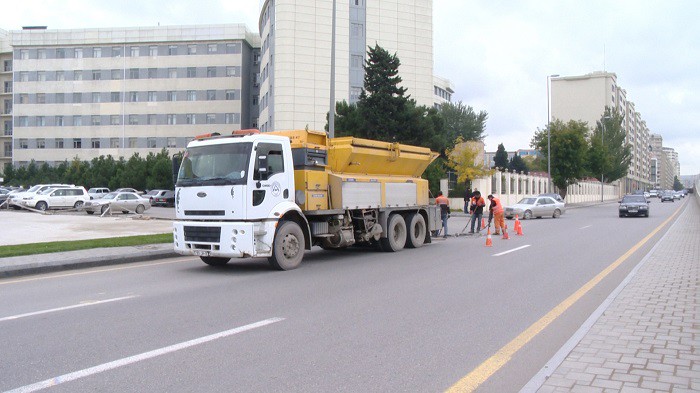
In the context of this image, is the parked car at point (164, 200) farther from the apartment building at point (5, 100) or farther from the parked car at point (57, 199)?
the apartment building at point (5, 100)

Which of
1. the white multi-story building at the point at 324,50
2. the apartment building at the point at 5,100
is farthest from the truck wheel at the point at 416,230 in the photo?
the apartment building at the point at 5,100

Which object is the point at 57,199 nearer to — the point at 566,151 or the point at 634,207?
the point at 634,207

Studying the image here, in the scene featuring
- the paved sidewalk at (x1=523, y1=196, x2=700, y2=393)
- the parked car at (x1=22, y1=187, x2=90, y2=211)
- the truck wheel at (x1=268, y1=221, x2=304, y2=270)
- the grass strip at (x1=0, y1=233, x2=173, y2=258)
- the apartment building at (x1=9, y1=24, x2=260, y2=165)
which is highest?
the apartment building at (x1=9, y1=24, x2=260, y2=165)

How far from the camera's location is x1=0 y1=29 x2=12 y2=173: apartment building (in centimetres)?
8662

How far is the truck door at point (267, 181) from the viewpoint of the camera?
11.1 meters

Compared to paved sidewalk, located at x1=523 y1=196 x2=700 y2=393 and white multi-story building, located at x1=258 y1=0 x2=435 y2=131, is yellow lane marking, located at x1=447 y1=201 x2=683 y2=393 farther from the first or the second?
white multi-story building, located at x1=258 y1=0 x2=435 y2=131

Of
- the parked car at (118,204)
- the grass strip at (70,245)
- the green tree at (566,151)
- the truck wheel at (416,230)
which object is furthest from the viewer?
the green tree at (566,151)

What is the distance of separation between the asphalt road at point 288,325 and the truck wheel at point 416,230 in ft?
14.7

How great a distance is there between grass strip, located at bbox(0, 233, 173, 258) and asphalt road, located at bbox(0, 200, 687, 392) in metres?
2.48

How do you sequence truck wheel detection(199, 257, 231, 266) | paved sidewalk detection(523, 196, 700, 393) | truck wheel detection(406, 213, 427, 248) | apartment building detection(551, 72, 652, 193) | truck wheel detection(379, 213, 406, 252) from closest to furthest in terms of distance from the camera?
1. paved sidewalk detection(523, 196, 700, 393)
2. truck wheel detection(199, 257, 231, 266)
3. truck wheel detection(379, 213, 406, 252)
4. truck wheel detection(406, 213, 427, 248)
5. apartment building detection(551, 72, 652, 193)

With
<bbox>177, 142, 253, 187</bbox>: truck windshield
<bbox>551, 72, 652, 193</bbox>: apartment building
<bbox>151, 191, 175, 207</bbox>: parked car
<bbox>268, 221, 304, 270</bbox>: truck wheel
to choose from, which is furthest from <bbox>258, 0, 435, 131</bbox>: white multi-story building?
<bbox>551, 72, 652, 193</bbox>: apartment building

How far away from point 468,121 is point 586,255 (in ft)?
233

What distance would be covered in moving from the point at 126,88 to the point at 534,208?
57676 millimetres

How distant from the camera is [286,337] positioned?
20.3 ft
